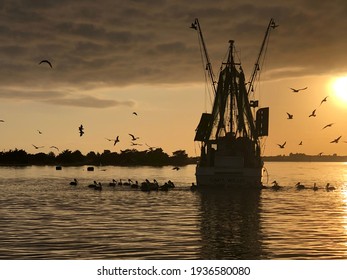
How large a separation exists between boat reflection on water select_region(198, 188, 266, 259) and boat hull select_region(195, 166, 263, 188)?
2451mm

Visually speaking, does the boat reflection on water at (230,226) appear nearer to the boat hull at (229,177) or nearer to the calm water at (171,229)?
the calm water at (171,229)

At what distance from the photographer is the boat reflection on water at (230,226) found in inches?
1681

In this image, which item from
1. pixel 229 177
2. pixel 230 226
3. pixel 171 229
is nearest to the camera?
pixel 171 229

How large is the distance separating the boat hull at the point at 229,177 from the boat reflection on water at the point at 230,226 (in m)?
2.45

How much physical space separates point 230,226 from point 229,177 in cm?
5351

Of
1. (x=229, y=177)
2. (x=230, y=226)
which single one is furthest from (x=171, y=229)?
(x=229, y=177)

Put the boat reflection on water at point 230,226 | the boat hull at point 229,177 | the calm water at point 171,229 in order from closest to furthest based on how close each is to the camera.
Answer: the calm water at point 171,229, the boat reflection on water at point 230,226, the boat hull at point 229,177

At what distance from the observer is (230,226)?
2383 inches

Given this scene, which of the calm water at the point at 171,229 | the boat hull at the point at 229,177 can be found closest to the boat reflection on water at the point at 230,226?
the calm water at the point at 171,229

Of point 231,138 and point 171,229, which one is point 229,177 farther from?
point 171,229

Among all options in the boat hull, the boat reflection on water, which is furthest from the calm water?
the boat hull
